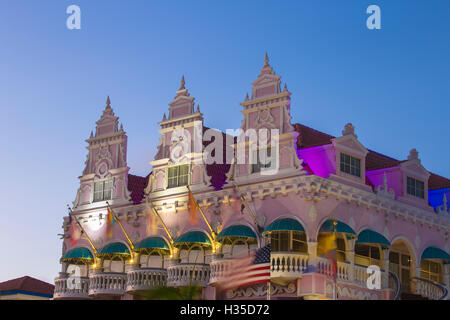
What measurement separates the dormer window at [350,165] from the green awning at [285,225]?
187 inches

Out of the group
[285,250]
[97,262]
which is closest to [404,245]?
Result: [285,250]

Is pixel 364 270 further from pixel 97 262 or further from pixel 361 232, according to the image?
pixel 97 262

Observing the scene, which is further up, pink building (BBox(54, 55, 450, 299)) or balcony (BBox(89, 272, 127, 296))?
pink building (BBox(54, 55, 450, 299))

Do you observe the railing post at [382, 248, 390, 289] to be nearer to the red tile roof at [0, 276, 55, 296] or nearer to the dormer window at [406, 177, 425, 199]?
the dormer window at [406, 177, 425, 199]

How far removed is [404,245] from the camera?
5053 cm

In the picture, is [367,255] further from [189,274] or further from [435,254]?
[189,274]

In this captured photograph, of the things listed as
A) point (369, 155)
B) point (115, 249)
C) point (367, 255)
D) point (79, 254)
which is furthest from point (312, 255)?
point (79, 254)

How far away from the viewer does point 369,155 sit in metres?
54.6

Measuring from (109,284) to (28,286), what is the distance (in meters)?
13.4

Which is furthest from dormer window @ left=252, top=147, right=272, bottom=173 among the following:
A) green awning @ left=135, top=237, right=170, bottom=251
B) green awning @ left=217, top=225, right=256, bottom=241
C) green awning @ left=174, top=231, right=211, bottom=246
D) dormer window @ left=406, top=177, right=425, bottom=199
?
dormer window @ left=406, top=177, right=425, bottom=199

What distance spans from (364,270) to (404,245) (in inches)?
218

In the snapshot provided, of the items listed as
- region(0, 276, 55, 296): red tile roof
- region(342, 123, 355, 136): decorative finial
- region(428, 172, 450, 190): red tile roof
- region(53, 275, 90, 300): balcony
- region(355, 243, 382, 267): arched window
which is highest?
region(342, 123, 355, 136): decorative finial

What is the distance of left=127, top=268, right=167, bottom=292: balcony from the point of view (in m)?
49.1

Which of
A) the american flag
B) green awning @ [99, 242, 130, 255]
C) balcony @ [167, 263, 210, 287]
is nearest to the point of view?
Answer: the american flag
